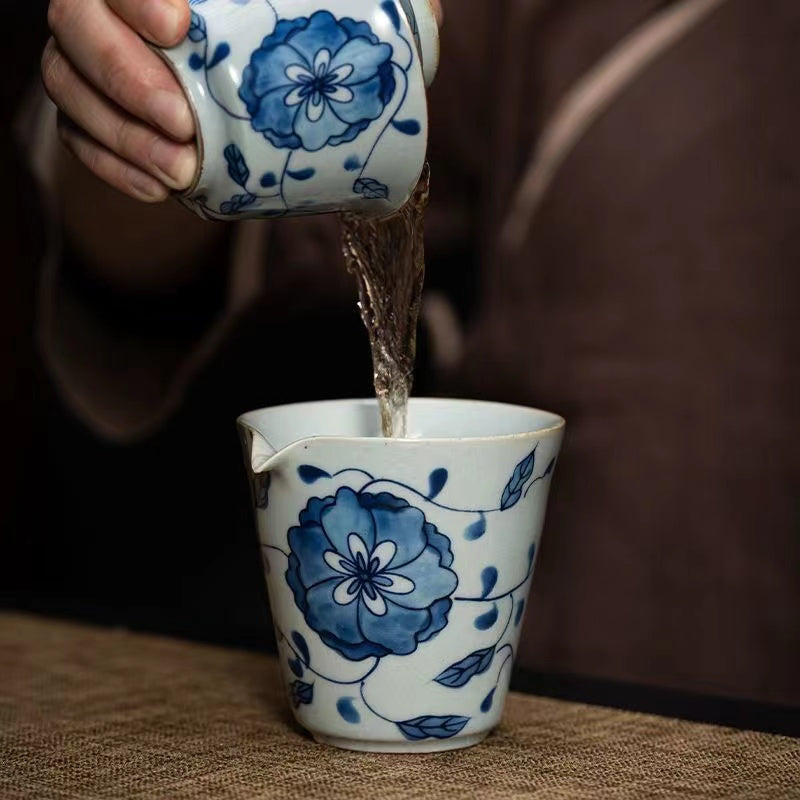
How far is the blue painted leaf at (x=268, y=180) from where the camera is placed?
679mm

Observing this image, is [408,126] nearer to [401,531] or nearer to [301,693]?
[401,531]

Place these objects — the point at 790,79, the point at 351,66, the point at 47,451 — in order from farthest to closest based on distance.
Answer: the point at 47,451 < the point at 790,79 < the point at 351,66

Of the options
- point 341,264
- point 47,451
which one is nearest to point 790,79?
point 341,264

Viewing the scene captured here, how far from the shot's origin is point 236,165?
0.68m

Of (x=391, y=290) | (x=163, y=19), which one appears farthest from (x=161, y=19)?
(x=391, y=290)

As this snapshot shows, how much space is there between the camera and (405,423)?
0.80 metres

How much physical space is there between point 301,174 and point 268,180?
0.06 ft

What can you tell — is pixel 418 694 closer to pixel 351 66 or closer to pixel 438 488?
pixel 438 488

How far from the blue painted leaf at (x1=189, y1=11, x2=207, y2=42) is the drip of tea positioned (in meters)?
0.15

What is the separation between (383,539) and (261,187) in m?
0.19

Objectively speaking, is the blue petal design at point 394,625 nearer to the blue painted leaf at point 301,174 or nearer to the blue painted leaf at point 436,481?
the blue painted leaf at point 436,481

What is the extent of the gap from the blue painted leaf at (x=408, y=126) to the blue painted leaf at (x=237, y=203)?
81 millimetres

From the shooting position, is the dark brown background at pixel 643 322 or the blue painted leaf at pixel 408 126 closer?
the blue painted leaf at pixel 408 126

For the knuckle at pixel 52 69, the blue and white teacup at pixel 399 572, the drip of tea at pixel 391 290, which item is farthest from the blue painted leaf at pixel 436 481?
the knuckle at pixel 52 69
